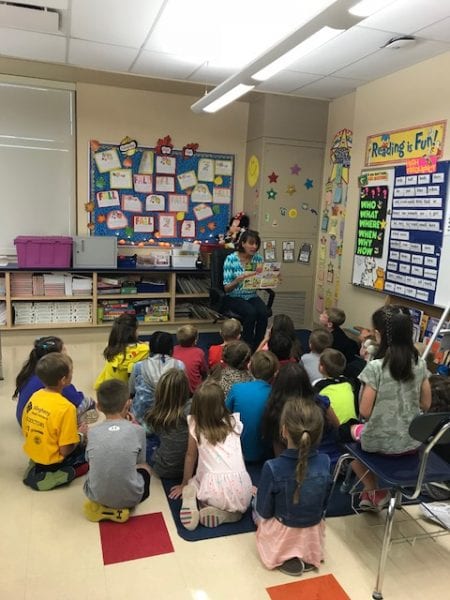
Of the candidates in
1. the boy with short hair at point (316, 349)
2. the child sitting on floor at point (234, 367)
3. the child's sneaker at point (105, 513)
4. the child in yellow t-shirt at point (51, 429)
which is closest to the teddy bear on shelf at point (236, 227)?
the boy with short hair at point (316, 349)

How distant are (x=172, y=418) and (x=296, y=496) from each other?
829mm

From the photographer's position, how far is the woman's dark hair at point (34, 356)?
2.87 m

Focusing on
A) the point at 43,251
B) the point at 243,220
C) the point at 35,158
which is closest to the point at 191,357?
the point at 43,251

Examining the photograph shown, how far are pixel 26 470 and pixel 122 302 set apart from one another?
3012 mm

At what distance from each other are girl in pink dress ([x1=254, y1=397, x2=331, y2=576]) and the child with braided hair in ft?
0.93

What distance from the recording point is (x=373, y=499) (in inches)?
93.4

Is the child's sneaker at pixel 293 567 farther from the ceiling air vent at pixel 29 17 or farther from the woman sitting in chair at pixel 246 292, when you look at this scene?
the ceiling air vent at pixel 29 17

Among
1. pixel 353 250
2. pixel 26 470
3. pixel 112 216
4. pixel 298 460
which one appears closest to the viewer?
pixel 298 460

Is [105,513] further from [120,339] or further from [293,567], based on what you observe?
[120,339]

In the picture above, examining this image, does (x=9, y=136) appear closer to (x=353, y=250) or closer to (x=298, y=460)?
(x=353, y=250)

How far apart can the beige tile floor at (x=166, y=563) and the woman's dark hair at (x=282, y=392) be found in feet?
1.70

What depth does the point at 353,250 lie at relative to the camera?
16.4 feet

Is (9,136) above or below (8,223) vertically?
above

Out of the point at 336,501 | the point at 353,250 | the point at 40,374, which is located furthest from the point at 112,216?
the point at 336,501
